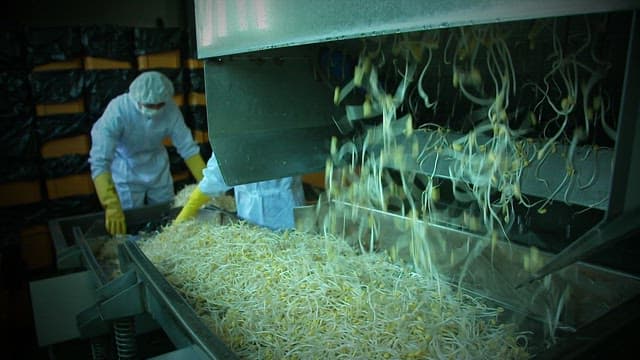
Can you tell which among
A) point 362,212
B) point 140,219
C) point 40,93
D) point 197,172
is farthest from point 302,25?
point 40,93

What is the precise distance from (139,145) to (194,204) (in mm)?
1571

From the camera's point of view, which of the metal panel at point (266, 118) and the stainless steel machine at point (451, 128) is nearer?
the stainless steel machine at point (451, 128)

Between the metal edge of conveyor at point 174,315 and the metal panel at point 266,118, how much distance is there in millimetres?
559

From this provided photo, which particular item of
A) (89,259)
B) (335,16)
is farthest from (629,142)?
(89,259)

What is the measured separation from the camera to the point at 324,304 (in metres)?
1.66

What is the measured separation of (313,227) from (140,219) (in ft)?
6.09

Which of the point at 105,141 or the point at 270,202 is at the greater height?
the point at 105,141

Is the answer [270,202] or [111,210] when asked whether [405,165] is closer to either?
[270,202]

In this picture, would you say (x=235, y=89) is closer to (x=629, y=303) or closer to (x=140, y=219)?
(x=629, y=303)

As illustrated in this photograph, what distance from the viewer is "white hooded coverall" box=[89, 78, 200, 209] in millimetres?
3895

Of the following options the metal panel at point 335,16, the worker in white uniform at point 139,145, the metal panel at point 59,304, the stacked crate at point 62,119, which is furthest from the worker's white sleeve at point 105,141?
the metal panel at point 335,16

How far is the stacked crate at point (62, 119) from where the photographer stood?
4.98 metres

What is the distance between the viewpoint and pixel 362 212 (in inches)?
90.0

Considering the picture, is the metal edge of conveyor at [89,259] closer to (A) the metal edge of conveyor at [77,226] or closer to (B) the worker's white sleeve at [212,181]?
(A) the metal edge of conveyor at [77,226]
